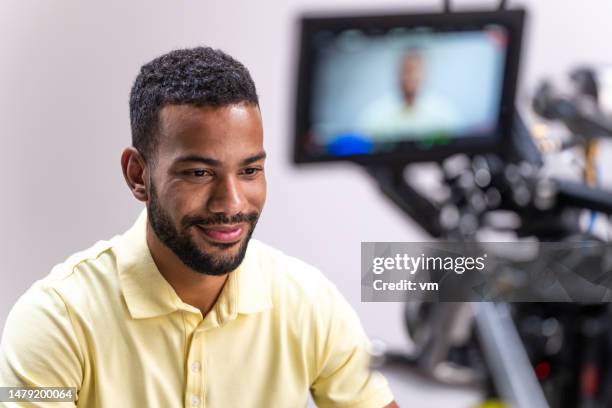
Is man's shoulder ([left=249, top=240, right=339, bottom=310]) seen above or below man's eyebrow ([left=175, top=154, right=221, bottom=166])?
below

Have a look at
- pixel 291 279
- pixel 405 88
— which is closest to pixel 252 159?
pixel 291 279

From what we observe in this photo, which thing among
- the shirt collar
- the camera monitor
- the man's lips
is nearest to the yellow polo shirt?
the shirt collar

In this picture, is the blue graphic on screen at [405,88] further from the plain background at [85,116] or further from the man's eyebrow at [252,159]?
the man's eyebrow at [252,159]

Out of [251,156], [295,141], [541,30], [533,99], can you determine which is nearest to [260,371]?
[251,156]

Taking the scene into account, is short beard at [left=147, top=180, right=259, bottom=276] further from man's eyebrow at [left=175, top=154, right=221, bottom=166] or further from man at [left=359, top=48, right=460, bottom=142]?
man at [left=359, top=48, right=460, bottom=142]

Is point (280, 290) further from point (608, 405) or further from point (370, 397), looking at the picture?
point (608, 405)

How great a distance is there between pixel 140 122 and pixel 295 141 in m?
0.44

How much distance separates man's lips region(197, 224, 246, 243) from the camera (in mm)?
1152

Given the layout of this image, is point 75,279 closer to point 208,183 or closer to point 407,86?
point 208,183

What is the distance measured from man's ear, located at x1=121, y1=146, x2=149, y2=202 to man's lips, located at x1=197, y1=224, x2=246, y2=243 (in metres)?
0.09

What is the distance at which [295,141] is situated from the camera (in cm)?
155

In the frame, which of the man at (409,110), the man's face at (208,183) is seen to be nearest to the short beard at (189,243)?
the man's face at (208,183)

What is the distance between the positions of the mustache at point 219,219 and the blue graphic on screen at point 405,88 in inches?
16.5

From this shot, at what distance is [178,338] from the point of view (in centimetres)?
123
